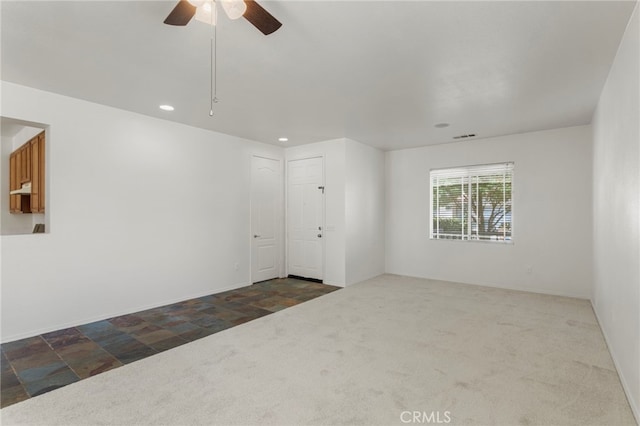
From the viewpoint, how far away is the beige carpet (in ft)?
6.66

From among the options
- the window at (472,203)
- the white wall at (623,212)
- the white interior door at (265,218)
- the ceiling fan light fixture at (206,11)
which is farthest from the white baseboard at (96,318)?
the white wall at (623,212)

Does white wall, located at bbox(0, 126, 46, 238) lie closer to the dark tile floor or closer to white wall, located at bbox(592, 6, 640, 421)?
the dark tile floor

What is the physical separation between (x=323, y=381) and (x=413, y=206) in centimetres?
464

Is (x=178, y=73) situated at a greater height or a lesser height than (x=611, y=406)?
greater

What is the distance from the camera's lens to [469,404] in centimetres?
214

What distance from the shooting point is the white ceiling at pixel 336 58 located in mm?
2102

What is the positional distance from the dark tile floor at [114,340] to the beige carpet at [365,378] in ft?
0.68

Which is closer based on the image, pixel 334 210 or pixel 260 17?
pixel 260 17

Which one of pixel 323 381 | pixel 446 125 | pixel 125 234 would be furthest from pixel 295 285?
pixel 446 125

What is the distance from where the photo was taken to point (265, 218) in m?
5.98

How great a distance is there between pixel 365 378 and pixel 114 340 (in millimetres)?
2592

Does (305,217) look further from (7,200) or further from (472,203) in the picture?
(7,200)

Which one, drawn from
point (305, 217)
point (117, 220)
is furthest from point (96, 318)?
point (305, 217)

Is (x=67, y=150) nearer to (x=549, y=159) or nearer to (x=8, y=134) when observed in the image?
(x=8, y=134)
